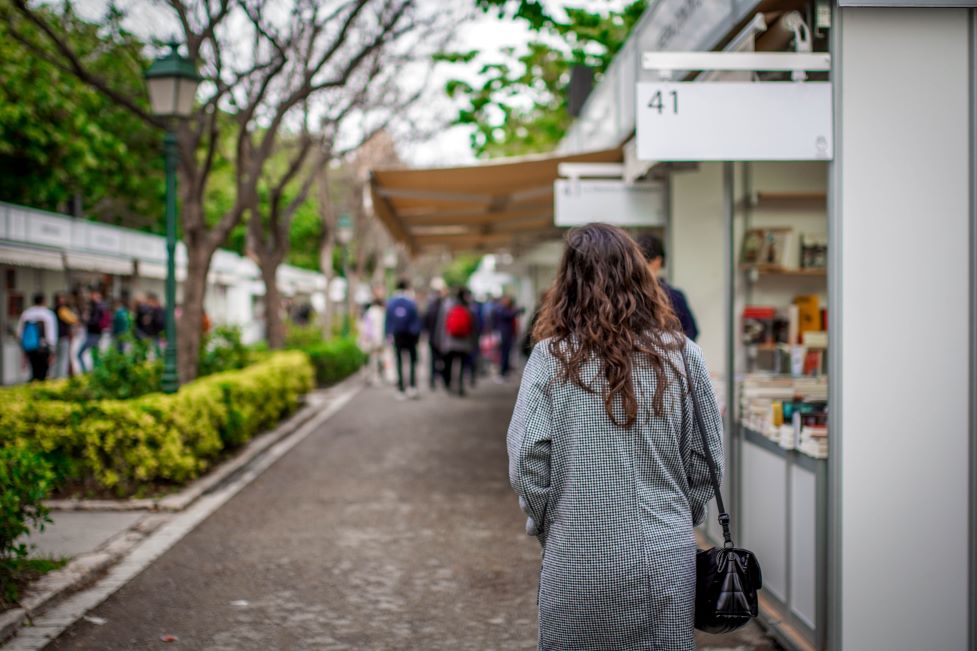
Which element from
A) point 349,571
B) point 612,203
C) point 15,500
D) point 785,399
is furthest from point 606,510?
point 612,203

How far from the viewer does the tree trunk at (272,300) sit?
16828 mm

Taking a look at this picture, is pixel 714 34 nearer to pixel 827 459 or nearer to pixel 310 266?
pixel 827 459

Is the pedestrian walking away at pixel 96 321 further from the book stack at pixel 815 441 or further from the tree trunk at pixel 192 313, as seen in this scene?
the book stack at pixel 815 441

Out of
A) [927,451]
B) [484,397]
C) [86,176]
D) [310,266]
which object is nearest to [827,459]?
[927,451]

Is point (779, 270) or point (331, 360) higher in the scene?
point (779, 270)

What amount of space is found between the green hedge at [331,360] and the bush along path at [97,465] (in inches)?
288

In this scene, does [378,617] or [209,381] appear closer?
[378,617]

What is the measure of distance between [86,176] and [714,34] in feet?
69.0

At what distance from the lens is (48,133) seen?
19.2 meters

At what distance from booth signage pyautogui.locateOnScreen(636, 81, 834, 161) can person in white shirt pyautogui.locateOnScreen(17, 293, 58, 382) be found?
49.3 ft

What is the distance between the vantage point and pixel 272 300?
17.2 m

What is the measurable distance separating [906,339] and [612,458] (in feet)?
6.15

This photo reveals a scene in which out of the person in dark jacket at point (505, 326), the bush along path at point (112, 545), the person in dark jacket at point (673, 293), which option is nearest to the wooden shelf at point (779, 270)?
the person in dark jacket at point (673, 293)

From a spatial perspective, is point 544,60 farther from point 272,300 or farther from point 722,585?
point 722,585
